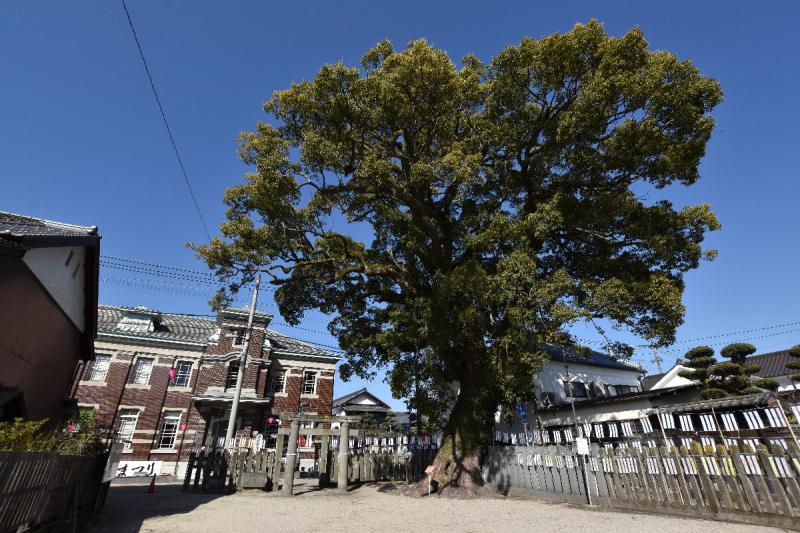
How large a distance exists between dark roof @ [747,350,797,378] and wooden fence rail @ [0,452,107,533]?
37302 millimetres

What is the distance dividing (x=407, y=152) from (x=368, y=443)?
14.1 meters

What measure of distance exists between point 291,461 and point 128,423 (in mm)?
17331

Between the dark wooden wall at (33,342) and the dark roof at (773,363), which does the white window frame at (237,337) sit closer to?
the dark wooden wall at (33,342)

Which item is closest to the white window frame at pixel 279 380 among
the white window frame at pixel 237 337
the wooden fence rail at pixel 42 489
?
the white window frame at pixel 237 337

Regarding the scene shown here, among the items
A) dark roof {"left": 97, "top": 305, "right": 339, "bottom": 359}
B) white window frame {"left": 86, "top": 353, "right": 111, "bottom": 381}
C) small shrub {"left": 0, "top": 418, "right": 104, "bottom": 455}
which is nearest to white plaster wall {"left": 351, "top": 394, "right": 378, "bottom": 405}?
dark roof {"left": 97, "top": 305, "right": 339, "bottom": 359}

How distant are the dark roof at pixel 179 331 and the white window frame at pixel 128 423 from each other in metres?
4.69

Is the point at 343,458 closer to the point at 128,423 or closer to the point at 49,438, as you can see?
the point at 49,438

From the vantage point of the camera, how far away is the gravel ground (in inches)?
289

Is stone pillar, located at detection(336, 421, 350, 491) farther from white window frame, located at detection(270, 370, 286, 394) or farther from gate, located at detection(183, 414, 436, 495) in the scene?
white window frame, located at detection(270, 370, 286, 394)

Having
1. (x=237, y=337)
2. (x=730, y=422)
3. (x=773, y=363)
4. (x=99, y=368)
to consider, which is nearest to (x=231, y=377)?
(x=237, y=337)

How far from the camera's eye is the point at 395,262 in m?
15.1

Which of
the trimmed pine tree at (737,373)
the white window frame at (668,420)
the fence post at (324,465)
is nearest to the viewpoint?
the white window frame at (668,420)

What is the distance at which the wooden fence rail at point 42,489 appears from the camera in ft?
14.2

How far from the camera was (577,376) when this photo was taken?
27297 mm
